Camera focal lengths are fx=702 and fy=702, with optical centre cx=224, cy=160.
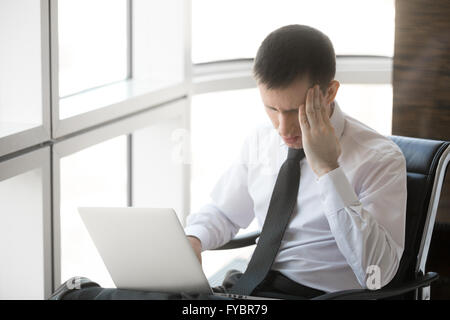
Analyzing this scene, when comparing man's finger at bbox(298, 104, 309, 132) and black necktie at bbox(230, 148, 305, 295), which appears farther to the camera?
black necktie at bbox(230, 148, 305, 295)

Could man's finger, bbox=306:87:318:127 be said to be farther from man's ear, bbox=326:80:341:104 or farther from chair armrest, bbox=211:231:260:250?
chair armrest, bbox=211:231:260:250

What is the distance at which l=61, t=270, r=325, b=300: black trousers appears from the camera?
161 centimetres

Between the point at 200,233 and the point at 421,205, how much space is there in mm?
646

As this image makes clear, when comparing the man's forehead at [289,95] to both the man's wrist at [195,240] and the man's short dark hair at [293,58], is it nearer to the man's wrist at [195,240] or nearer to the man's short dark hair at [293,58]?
the man's short dark hair at [293,58]

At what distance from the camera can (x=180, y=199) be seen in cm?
323

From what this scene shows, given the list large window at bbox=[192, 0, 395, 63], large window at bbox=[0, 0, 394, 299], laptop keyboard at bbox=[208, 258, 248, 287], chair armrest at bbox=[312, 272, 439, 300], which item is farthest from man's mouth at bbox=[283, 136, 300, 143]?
large window at bbox=[192, 0, 395, 63]

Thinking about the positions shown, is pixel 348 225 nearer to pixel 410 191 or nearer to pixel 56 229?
pixel 410 191

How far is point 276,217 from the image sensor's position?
2.06 meters

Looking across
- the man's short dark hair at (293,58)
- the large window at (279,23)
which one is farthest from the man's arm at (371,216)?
the large window at (279,23)

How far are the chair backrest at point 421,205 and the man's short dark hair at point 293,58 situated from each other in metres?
0.40

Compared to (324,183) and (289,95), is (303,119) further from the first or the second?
(324,183)

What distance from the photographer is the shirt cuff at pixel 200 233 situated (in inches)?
82.0

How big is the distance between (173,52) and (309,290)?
146 centimetres
